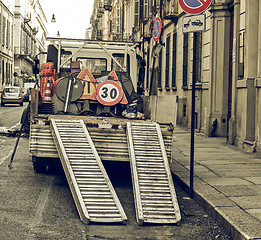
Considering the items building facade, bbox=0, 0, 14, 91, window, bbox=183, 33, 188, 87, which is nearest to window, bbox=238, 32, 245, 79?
window, bbox=183, 33, 188, 87

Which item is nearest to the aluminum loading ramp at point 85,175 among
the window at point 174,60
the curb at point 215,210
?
the curb at point 215,210

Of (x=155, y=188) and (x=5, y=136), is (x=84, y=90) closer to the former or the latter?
(x=155, y=188)

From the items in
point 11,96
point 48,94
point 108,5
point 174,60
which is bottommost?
point 48,94

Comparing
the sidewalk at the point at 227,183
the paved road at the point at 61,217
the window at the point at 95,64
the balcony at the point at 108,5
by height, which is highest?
the balcony at the point at 108,5

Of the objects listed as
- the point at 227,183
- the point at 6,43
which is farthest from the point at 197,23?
the point at 6,43

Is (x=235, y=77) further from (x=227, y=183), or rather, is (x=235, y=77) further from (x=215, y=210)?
(x=215, y=210)

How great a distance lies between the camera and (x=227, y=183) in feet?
→ 24.0

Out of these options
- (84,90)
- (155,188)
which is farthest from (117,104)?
(155,188)

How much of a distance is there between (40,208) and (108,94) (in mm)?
3557

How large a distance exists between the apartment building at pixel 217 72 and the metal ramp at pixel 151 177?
0.79m

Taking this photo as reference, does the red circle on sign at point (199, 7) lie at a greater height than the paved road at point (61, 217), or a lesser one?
greater

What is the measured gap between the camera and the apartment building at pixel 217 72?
1119cm

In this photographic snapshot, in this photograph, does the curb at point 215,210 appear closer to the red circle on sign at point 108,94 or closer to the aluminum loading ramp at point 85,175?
the aluminum loading ramp at point 85,175

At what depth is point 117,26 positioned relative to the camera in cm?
4444
